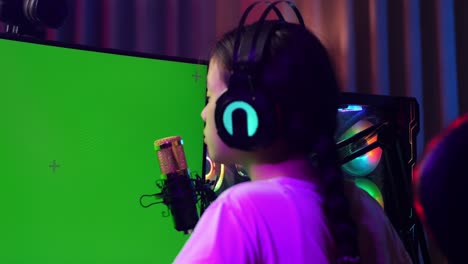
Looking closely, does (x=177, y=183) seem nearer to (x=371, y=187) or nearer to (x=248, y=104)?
(x=248, y=104)

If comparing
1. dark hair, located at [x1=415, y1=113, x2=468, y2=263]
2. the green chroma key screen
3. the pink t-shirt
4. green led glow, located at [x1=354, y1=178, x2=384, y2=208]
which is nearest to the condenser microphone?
the green chroma key screen

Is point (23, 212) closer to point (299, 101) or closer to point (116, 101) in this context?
point (116, 101)

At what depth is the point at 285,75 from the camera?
645mm

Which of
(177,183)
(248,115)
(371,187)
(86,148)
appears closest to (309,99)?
(248,115)

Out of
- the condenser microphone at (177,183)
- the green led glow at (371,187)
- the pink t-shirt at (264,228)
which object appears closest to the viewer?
the pink t-shirt at (264,228)

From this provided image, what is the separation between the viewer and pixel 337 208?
0.63 metres

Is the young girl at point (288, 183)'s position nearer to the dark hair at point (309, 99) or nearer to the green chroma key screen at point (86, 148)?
the dark hair at point (309, 99)

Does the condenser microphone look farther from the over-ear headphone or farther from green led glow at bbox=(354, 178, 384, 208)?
green led glow at bbox=(354, 178, 384, 208)

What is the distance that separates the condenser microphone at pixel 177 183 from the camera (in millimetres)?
868

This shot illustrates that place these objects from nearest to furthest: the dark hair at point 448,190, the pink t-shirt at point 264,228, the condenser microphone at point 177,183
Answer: the dark hair at point 448,190, the pink t-shirt at point 264,228, the condenser microphone at point 177,183

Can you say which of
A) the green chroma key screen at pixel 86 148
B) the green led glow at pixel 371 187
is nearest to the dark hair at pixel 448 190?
the green chroma key screen at pixel 86 148

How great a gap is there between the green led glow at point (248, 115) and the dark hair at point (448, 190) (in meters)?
0.30

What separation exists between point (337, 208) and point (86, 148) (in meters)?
0.51

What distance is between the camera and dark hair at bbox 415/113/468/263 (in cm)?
33
